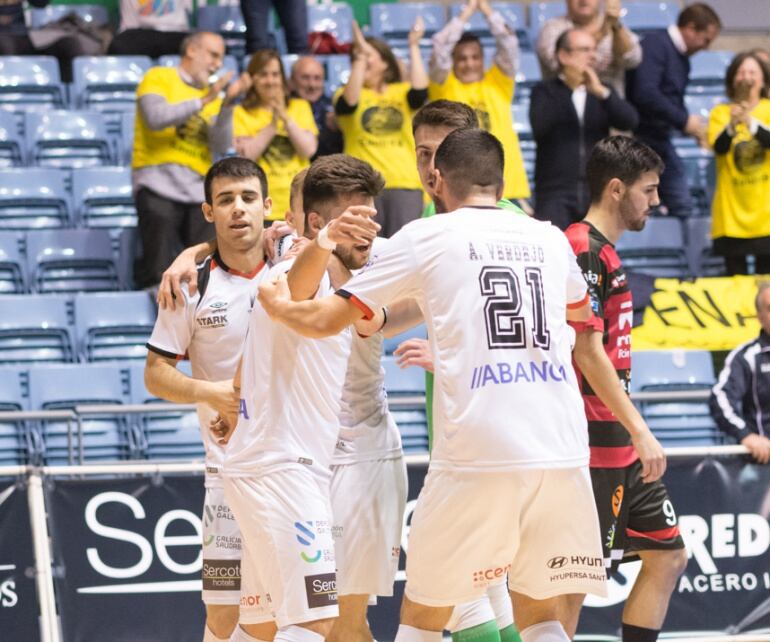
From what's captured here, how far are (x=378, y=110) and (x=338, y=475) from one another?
5.69 metres

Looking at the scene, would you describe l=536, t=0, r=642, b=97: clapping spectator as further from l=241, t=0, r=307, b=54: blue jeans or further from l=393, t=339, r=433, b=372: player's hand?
l=393, t=339, r=433, b=372: player's hand

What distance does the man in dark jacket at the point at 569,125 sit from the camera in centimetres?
1016

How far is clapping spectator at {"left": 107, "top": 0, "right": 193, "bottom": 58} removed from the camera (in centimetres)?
1200

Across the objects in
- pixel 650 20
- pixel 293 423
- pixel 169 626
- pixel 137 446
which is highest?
pixel 650 20

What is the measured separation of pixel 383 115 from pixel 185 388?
560 centimetres

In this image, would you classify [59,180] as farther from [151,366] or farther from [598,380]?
[598,380]

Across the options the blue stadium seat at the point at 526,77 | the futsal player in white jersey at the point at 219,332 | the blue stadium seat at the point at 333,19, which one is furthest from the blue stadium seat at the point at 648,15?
the futsal player in white jersey at the point at 219,332

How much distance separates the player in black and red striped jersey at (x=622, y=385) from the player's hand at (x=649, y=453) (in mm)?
327

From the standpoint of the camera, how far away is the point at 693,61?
523 inches

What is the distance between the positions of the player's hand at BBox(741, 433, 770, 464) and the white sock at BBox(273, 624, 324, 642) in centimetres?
359

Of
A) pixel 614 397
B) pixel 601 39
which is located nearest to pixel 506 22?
pixel 601 39

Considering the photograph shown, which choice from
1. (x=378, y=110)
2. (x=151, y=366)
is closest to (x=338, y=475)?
(x=151, y=366)

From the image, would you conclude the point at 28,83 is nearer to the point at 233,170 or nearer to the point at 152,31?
the point at 152,31

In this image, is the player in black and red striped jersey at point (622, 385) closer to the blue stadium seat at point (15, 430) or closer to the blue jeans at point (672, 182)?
the blue stadium seat at point (15, 430)
